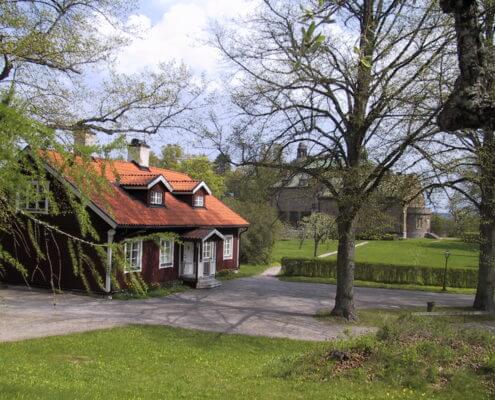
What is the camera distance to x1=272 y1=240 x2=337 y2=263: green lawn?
149 feet

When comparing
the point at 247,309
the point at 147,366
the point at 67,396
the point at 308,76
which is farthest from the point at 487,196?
the point at 67,396

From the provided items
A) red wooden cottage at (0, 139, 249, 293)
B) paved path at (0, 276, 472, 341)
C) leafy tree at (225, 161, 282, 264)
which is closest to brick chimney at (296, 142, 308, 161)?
red wooden cottage at (0, 139, 249, 293)

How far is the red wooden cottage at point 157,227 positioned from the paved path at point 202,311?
3.87ft

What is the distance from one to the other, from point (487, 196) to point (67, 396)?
16.6m

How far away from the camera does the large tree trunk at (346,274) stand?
17.9 meters

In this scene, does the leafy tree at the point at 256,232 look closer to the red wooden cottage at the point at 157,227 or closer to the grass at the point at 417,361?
the red wooden cottage at the point at 157,227

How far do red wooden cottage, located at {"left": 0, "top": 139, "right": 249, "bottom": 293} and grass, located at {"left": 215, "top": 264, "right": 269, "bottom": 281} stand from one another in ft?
1.98

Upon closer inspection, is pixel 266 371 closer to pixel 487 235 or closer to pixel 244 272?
pixel 487 235

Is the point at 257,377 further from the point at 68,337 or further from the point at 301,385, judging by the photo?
the point at 68,337

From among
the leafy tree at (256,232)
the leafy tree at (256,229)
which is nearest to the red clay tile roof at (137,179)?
the leafy tree at (256,229)

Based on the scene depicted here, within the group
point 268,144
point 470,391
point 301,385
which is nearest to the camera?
point 470,391

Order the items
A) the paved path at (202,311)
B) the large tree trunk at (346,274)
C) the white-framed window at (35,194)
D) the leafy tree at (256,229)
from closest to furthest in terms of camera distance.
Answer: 1. the white-framed window at (35,194)
2. the paved path at (202,311)
3. the large tree trunk at (346,274)
4. the leafy tree at (256,229)

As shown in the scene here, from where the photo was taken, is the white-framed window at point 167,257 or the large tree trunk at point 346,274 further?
the white-framed window at point 167,257

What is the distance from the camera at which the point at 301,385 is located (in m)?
8.27
